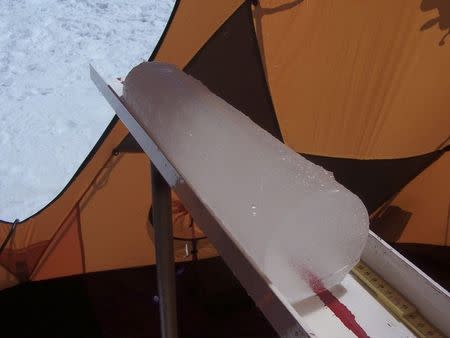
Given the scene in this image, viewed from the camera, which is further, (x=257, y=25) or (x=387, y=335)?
(x=257, y=25)

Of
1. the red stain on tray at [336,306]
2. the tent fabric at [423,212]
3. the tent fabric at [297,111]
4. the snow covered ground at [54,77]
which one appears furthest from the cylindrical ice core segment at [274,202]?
the snow covered ground at [54,77]

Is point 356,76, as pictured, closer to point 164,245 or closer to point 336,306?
point 164,245

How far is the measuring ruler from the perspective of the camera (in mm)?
458

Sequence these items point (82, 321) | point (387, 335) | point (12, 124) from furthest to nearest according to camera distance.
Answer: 1. point (12, 124)
2. point (82, 321)
3. point (387, 335)

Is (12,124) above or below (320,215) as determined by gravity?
below

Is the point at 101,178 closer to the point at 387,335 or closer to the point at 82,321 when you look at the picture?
the point at 82,321

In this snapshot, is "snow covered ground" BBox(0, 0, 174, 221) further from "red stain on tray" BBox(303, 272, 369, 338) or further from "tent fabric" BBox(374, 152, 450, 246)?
"red stain on tray" BBox(303, 272, 369, 338)

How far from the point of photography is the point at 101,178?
153cm

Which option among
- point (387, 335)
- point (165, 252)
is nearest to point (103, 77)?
point (165, 252)

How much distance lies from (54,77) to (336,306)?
424 cm

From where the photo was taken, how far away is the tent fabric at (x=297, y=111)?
1361mm

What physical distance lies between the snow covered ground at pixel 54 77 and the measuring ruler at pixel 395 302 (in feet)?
7.39

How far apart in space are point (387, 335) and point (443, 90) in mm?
1309

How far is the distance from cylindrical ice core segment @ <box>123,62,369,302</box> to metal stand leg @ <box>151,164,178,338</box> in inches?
3.9
